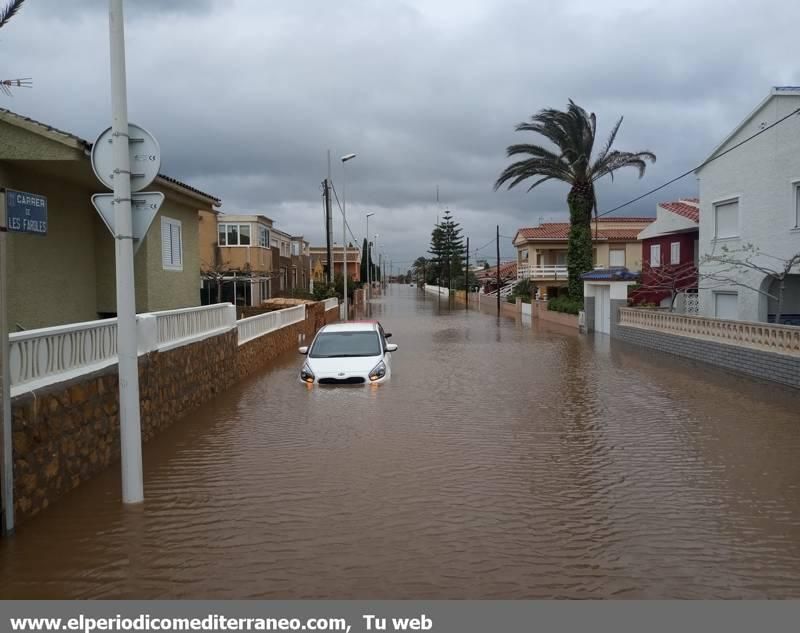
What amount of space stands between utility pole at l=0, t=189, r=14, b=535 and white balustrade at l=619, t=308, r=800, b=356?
1358 centimetres

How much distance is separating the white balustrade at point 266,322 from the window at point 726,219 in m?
15.3

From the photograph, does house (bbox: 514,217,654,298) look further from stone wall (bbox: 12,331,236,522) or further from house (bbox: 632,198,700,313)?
stone wall (bbox: 12,331,236,522)

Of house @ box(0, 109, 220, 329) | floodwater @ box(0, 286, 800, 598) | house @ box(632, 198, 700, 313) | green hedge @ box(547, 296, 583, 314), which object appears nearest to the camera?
floodwater @ box(0, 286, 800, 598)

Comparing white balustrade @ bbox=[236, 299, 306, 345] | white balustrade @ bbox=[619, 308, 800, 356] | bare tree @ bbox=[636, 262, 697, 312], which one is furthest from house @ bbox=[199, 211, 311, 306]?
white balustrade @ bbox=[619, 308, 800, 356]

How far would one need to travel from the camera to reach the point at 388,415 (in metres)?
11.6

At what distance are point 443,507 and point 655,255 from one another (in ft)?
108

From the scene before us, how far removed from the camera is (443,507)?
6801 millimetres

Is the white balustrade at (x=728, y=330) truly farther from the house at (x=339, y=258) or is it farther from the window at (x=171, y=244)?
the house at (x=339, y=258)

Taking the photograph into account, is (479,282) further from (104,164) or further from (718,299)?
(104,164)

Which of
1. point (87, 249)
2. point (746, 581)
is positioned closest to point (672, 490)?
point (746, 581)

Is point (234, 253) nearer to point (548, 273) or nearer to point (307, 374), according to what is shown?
point (548, 273)

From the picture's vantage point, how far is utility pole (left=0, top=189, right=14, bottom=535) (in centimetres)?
572

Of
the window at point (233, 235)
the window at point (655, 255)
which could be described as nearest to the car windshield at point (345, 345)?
the window at point (655, 255)

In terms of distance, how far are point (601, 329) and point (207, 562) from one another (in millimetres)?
26778
